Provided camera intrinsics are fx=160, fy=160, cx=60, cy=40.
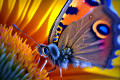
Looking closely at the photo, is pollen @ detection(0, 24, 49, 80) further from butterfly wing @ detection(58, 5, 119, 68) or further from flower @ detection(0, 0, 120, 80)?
butterfly wing @ detection(58, 5, 119, 68)

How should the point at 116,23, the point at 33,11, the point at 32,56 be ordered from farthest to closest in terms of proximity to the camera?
the point at 33,11
the point at 32,56
the point at 116,23

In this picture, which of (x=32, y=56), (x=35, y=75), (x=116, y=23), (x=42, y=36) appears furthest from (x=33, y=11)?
(x=116, y=23)

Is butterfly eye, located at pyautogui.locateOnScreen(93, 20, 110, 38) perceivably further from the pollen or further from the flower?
the pollen

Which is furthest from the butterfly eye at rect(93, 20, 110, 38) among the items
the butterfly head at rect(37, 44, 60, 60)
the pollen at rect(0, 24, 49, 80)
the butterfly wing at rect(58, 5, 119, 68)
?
the pollen at rect(0, 24, 49, 80)

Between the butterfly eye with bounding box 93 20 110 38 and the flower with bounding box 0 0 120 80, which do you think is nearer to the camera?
the butterfly eye with bounding box 93 20 110 38

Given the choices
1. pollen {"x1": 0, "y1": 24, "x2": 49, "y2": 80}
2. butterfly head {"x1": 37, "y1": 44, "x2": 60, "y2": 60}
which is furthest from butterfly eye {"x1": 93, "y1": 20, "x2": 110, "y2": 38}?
pollen {"x1": 0, "y1": 24, "x2": 49, "y2": 80}

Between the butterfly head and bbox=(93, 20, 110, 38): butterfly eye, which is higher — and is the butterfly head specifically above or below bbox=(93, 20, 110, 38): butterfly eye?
above

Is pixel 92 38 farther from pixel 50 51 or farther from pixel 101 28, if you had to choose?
pixel 50 51

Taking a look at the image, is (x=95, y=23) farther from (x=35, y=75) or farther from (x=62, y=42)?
(x=35, y=75)
